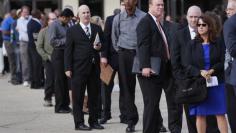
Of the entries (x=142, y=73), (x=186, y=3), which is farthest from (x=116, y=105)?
(x=186, y=3)

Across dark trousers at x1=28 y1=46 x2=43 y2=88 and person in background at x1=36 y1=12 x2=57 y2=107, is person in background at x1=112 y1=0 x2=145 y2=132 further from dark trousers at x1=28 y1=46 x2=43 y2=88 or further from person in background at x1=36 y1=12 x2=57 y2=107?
dark trousers at x1=28 y1=46 x2=43 y2=88

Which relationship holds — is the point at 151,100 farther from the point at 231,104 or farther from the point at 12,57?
the point at 12,57

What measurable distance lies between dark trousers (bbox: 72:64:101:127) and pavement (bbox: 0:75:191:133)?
269 mm

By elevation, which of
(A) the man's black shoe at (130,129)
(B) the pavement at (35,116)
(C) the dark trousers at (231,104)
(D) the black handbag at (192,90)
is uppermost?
(D) the black handbag at (192,90)

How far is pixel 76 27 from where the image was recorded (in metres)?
11.0

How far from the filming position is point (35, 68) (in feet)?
57.6

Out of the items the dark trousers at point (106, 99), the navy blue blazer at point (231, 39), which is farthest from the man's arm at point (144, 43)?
the dark trousers at point (106, 99)

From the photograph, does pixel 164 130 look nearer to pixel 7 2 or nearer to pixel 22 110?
pixel 22 110

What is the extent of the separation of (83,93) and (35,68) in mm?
6651

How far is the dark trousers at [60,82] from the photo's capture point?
43.2 feet

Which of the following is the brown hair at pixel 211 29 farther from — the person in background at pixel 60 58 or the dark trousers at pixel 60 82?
the dark trousers at pixel 60 82

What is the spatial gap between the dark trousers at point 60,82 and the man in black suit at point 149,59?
13.9 feet

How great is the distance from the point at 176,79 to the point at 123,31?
A: 6.92ft

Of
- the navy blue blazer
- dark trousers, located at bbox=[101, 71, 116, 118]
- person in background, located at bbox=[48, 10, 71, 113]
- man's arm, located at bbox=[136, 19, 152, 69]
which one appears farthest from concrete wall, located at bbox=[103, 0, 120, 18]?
the navy blue blazer
